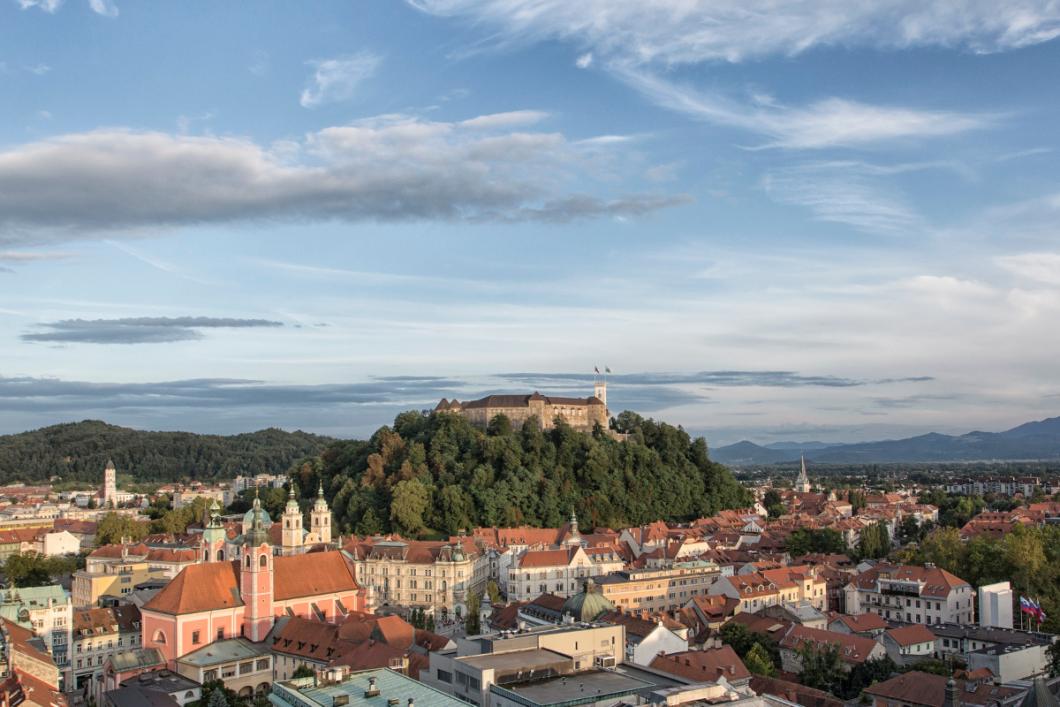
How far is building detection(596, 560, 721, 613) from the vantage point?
60.6 m

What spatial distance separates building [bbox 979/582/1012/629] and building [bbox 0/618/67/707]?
46.2m

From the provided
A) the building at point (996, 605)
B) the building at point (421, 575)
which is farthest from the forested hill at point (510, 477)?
the building at point (996, 605)

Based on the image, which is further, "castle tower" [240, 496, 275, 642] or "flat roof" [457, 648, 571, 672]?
"castle tower" [240, 496, 275, 642]

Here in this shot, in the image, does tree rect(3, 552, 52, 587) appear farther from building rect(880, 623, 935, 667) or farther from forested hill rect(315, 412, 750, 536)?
building rect(880, 623, 935, 667)

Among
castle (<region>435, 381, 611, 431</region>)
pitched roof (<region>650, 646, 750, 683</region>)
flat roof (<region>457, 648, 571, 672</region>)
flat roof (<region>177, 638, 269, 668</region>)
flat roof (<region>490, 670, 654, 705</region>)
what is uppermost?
castle (<region>435, 381, 611, 431</region>)

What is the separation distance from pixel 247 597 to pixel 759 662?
78.3 feet

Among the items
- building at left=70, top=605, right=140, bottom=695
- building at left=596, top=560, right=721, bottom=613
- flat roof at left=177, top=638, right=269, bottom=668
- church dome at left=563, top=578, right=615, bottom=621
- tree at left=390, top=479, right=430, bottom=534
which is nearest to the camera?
flat roof at left=177, top=638, right=269, bottom=668

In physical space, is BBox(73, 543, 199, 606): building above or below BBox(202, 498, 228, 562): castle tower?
below

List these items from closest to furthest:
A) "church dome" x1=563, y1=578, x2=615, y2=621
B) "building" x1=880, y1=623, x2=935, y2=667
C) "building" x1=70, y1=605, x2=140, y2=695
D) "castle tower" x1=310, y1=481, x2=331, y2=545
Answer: "building" x1=880, y1=623, x2=935, y2=667, "church dome" x1=563, y1=578, x2=615, y2=621, "building" x1=70, y1=605, x2=140, y2=695, "castle tower" x1=310, y1=481, x2=331, y2=545

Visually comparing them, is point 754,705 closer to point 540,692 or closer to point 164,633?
point 540,692

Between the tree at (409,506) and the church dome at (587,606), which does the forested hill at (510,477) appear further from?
the church dome at (587,606)

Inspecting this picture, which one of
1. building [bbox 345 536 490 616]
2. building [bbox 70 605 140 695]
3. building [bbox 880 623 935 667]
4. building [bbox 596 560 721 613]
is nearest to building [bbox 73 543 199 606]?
building [bbox 70 605 140 695]

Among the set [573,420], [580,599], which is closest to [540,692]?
[580,599]

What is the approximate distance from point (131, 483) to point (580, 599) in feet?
→ 490
